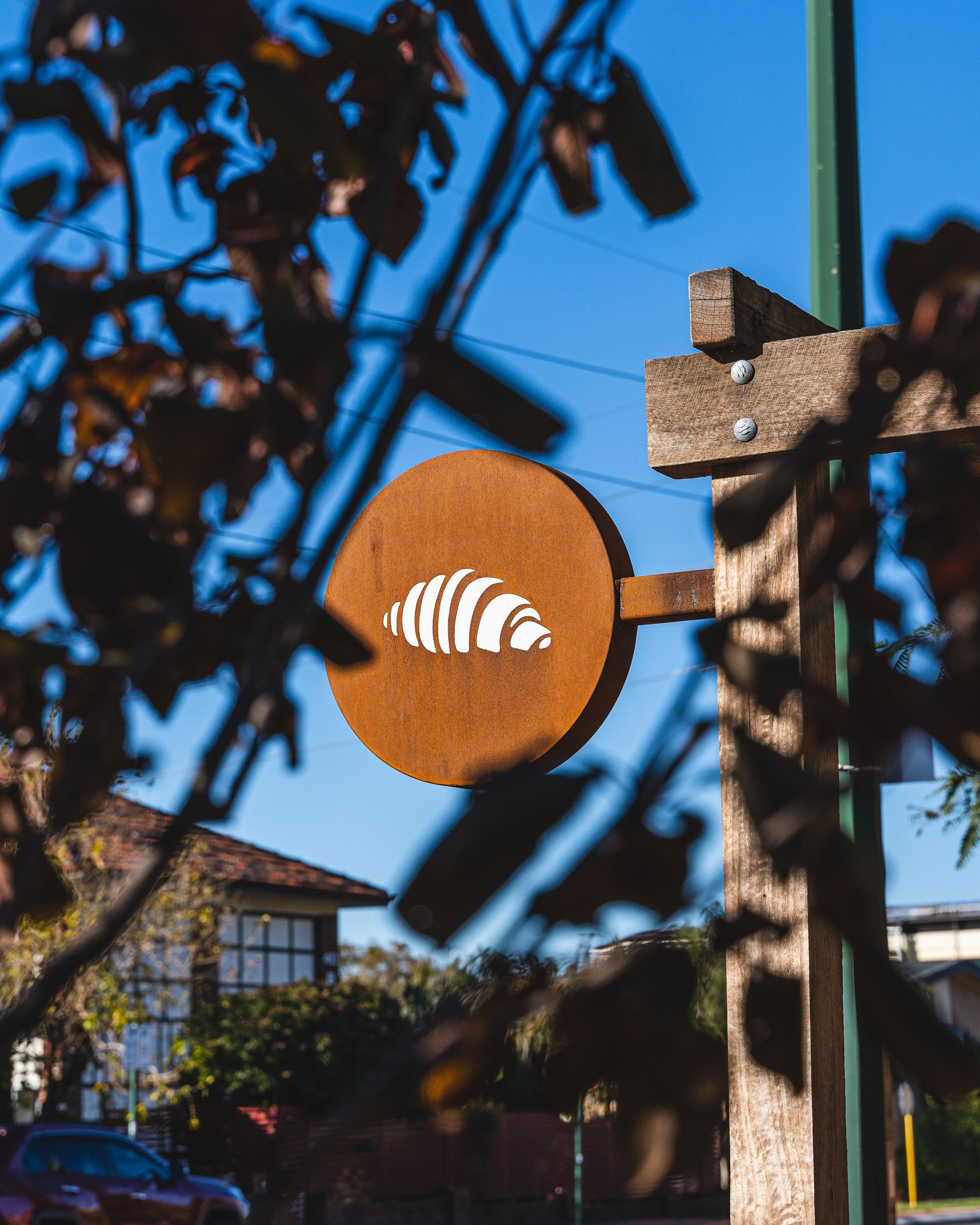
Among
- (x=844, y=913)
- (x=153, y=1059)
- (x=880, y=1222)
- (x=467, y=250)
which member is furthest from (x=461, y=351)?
(x=153, y=1059)

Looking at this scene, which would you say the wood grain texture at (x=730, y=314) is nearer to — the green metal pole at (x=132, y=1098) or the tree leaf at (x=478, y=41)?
the tree leaf at (x=478, y=41)

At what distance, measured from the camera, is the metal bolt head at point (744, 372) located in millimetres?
2205

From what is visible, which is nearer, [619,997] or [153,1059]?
[619,997]

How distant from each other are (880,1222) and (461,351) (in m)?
3.25

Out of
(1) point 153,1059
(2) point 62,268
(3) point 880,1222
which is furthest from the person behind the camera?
(1) point 153,1059

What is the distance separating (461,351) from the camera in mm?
777

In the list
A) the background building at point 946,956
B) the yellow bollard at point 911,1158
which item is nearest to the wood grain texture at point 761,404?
the background building at point 946,956

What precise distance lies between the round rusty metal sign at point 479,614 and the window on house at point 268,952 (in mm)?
16844

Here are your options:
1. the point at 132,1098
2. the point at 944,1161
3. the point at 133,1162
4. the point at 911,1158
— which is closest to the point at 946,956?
the point at 133,1162

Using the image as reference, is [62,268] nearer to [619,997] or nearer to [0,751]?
[0,751]

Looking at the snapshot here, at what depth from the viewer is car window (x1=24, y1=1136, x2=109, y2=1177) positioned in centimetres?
1072

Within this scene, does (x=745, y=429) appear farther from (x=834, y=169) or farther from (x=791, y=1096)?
(x=834, y=169)

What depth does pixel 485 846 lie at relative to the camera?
0.72m

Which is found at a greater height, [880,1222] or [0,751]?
[0,751]
